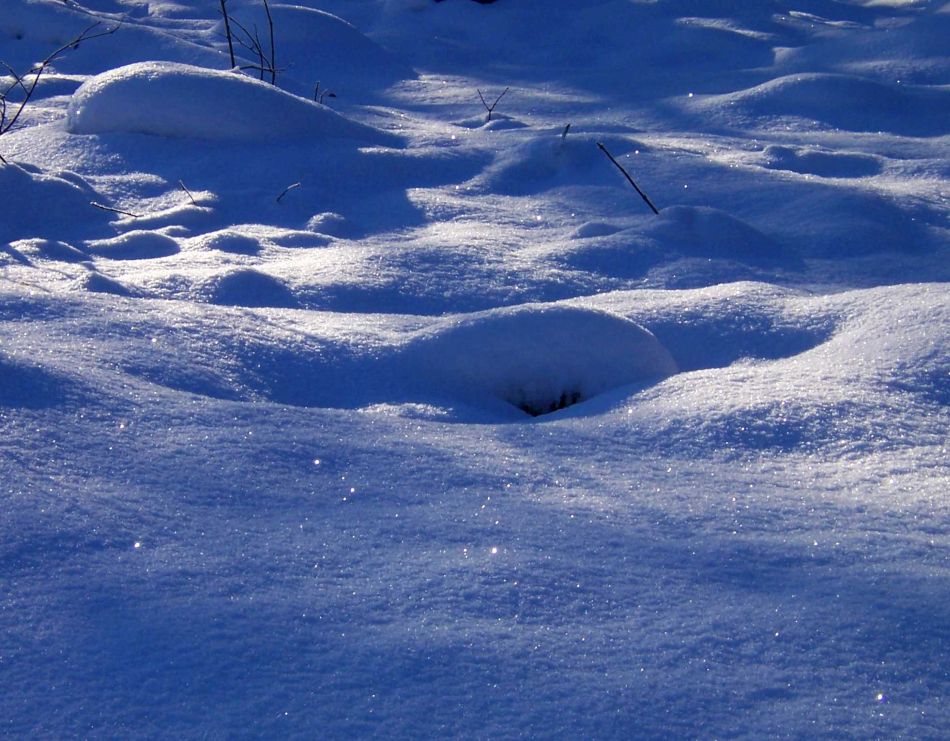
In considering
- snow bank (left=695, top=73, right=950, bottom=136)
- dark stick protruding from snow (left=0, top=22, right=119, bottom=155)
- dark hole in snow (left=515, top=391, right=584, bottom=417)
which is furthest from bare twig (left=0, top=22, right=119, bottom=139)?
snow bank (left=695, top=73, right=950, bottom=136)

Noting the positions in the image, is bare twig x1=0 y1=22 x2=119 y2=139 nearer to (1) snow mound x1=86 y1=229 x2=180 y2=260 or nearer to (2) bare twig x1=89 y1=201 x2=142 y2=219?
(2) bare twig x1=89 y1=201 x2=142 y2=219

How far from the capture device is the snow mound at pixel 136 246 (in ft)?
8.61

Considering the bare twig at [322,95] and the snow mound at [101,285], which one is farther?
the bare twig at [322,95]

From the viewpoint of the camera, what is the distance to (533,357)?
1.92 meters

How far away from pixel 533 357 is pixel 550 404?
0.32ft

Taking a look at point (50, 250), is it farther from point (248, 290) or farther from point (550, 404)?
point (550, 404)

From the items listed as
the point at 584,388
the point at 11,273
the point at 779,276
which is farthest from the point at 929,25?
the point at 11,273

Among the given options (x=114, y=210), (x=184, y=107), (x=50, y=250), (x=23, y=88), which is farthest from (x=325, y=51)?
(x=50, y=250)

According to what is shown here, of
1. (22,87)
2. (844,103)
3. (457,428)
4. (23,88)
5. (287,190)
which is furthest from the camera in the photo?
(844,103)

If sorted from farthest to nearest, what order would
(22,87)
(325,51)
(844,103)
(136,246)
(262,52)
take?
(325,51)
(262,52)
(844,103)
(22,87)
(136,246)

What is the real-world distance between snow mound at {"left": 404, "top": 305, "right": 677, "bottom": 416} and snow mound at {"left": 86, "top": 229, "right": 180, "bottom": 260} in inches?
41.6

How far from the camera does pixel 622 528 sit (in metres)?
1.31

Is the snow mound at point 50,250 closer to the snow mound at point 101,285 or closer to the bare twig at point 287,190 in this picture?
the snow mound at point 101,285

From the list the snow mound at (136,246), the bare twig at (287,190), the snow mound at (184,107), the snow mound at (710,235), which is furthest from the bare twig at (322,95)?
the snow mound at (710,235)
